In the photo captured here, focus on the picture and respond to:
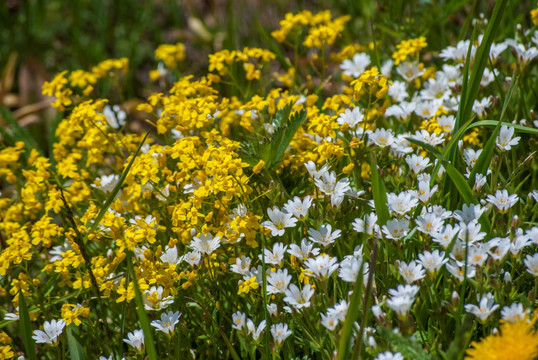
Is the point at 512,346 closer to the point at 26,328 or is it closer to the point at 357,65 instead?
the point at 26,328

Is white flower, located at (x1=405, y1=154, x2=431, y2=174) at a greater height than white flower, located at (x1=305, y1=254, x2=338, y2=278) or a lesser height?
greater

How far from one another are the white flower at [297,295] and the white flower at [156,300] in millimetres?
465

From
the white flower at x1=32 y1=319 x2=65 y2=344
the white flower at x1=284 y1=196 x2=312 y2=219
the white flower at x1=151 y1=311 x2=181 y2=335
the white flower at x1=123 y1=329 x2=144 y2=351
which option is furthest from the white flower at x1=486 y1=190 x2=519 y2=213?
the white flower at x1=32 y1=319 x2=65 y2=344

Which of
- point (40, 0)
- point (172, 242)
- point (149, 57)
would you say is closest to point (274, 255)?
point (172, 242)

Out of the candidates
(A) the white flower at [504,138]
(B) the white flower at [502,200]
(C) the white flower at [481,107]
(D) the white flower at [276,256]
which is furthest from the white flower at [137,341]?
(C) the white flower at [481,107]

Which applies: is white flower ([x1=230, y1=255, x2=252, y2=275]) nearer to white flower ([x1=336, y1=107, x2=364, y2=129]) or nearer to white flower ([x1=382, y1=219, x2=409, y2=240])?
white flower ([x1=382, y1=219, x2=409, y2=240])

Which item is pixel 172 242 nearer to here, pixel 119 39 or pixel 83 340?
pixel 83 340

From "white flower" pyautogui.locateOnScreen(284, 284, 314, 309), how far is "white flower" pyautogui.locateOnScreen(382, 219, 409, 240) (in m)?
0.32

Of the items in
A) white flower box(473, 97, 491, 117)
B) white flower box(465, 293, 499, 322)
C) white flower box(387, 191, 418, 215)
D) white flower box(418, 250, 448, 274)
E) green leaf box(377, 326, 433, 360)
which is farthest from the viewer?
white flower box(473, 97, 491, 117)

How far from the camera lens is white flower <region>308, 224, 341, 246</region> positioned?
2.12m

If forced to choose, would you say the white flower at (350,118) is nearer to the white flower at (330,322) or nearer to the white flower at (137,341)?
the white flower at (330,322)

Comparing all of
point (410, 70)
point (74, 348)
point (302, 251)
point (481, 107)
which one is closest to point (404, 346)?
point (302, 251)

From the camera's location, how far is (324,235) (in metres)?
2.15

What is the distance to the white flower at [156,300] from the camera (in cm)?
216
